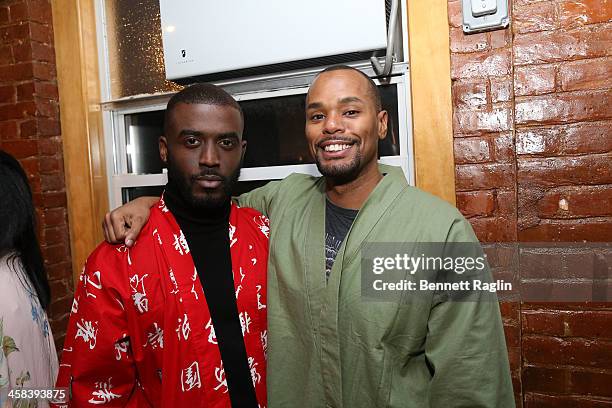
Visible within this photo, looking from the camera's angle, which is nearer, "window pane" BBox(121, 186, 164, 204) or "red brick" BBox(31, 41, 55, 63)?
"red brick" BBox(31, 41, 55, 63)

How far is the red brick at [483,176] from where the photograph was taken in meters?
1.44

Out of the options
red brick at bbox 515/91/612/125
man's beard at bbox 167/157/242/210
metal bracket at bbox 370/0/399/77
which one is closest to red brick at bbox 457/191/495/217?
red brick at bbox 515/91/612/125

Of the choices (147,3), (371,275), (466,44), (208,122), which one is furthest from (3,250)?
(466,44)

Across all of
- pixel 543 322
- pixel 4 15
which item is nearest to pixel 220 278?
pixel 543 322

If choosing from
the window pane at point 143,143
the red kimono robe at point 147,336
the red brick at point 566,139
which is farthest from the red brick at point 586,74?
the window pane at point 143,143

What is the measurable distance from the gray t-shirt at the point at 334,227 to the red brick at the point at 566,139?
0.60 m

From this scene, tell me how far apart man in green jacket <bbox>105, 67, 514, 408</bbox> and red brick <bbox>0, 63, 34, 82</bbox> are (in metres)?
1.04

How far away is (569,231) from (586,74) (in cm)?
46

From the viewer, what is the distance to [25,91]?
74.5 inches

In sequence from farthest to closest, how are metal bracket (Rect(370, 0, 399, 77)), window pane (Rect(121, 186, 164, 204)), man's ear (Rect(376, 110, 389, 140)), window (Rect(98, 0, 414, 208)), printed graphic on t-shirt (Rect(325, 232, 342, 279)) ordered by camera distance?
window pane (Rect(121, 186, 164, 204))
window (Rect(98, 0, 414, 208))
metal bracket (Rect(370, 0, 399, 77))
man's ear (Rect(376, 110, 389, 140))
printed graphic on t-shirt (Rect(325, 232, 342, 279))

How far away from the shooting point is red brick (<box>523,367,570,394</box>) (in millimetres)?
1431

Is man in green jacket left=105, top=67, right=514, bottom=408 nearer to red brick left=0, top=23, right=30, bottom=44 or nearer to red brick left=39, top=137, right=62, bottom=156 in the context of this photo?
red brick left=39, top=137, right=62, bottom=156

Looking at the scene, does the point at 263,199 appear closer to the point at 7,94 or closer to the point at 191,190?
the point at 191,190

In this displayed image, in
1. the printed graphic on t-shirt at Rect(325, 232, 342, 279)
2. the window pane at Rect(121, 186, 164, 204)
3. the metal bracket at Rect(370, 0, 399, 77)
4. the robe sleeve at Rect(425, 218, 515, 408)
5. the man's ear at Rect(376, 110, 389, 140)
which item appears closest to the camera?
the robe sleeve at Rect(425, 218, 515, 408)
